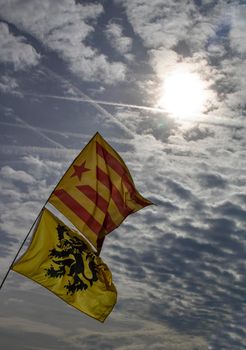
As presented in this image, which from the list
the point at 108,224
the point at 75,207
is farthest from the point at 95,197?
the point at 108,224

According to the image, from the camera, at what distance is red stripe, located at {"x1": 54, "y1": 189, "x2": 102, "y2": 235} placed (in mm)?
20188

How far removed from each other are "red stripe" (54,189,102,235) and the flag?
0.86 m

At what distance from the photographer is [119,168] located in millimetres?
21391

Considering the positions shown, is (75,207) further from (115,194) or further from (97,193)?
(115,194)

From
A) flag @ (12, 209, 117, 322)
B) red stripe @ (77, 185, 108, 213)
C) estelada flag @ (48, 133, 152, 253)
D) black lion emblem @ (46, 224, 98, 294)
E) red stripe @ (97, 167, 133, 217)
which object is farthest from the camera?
red stripe @ (97, 167, 133, 217)

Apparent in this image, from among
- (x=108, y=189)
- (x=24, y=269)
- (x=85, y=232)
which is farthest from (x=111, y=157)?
(x=24, y=269)

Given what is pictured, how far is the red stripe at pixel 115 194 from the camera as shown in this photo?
21000mm

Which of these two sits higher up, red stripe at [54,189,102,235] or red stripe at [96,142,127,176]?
red stripe at [96,142,127,176]

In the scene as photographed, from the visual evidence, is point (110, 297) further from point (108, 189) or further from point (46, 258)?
point (108, 189)

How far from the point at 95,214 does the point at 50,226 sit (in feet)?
7.56

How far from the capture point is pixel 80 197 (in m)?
20.4

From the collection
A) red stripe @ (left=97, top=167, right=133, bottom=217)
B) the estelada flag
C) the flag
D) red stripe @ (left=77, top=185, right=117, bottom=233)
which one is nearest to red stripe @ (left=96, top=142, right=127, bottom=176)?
the estelada flag

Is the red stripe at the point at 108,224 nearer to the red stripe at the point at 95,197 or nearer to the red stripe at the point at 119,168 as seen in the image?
the red stripe at the point at 95,197

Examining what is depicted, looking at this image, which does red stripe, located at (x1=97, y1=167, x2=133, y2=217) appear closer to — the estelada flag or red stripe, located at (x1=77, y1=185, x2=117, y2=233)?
the estelada flag
